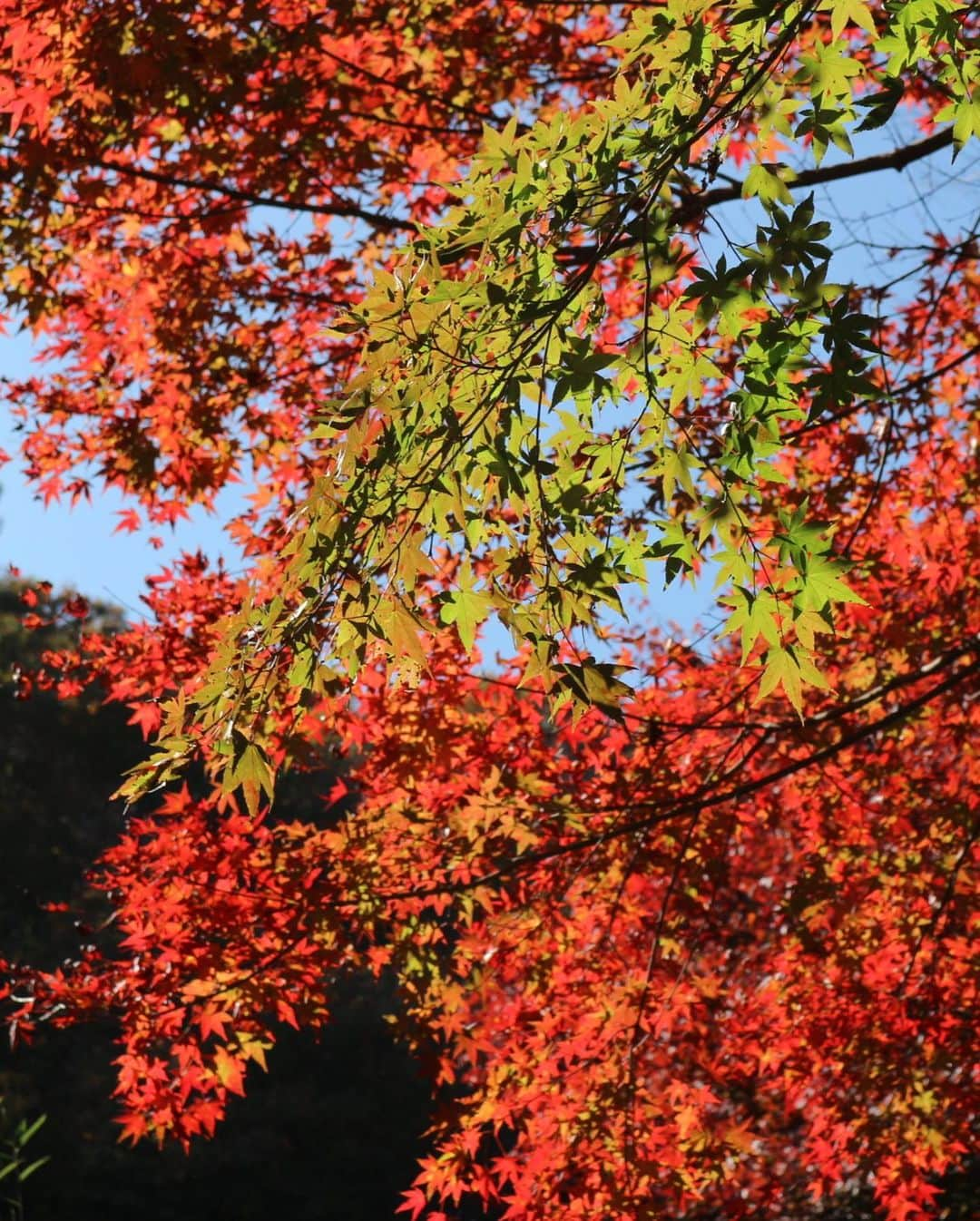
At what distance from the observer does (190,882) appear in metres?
4.30

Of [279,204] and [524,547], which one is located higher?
[279,204]

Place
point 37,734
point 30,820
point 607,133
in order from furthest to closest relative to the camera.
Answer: point 37,734
point 30,820
point 607,133

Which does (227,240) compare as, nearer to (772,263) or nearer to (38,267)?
(38,267)

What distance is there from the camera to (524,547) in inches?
97.5

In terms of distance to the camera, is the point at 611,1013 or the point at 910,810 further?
the point at 910,810

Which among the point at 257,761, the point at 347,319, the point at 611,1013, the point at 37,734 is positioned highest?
the point at 37,734

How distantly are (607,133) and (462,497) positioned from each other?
69cm

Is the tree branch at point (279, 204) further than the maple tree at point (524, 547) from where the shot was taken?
Yes

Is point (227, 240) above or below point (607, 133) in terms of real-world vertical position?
above

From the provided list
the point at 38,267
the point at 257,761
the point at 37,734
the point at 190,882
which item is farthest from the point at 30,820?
the point at 257,761

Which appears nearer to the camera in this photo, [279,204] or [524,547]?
[524,547]

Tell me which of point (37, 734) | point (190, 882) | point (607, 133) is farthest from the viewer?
point (37, 734)

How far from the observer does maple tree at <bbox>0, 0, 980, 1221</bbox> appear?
7.23 feet

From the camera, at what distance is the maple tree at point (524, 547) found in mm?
2203
